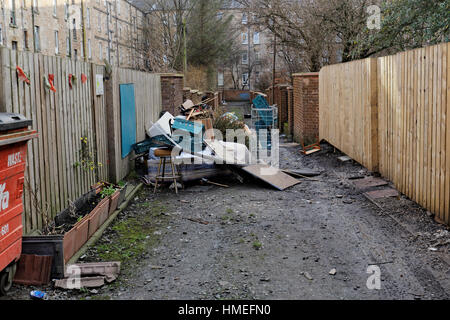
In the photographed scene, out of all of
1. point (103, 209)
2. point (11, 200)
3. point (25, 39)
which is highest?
point (25, 39)

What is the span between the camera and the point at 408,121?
7598mm

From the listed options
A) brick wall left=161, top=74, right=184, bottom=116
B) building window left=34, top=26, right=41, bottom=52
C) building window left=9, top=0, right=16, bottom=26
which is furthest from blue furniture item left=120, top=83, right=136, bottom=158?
building window left=34, top=26, right=41, bottom=52

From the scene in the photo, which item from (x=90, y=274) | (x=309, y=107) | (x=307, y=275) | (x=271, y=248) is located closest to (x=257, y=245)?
(x=271, y=248)

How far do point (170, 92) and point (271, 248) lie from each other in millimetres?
10472

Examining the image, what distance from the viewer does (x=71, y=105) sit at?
23.9 ft

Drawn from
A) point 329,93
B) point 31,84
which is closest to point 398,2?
point 329,93

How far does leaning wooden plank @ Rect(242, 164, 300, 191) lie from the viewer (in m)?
9.88

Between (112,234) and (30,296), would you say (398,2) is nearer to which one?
(112,234)

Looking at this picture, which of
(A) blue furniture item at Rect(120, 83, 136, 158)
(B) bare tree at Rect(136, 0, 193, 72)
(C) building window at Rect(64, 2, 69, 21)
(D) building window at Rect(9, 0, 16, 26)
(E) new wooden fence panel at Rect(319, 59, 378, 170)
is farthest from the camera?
(C) building window at Rect(64, 2, 69, 21)

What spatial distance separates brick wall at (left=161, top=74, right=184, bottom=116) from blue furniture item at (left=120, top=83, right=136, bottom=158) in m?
4.42

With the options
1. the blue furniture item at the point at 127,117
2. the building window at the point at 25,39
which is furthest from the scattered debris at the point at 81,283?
the building window at the point at 25,39

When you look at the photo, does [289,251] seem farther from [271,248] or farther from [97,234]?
[97,234]

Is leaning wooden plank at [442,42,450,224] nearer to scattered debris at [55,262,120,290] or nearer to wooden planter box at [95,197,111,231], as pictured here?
scattered debris at [55,262,120,290]
